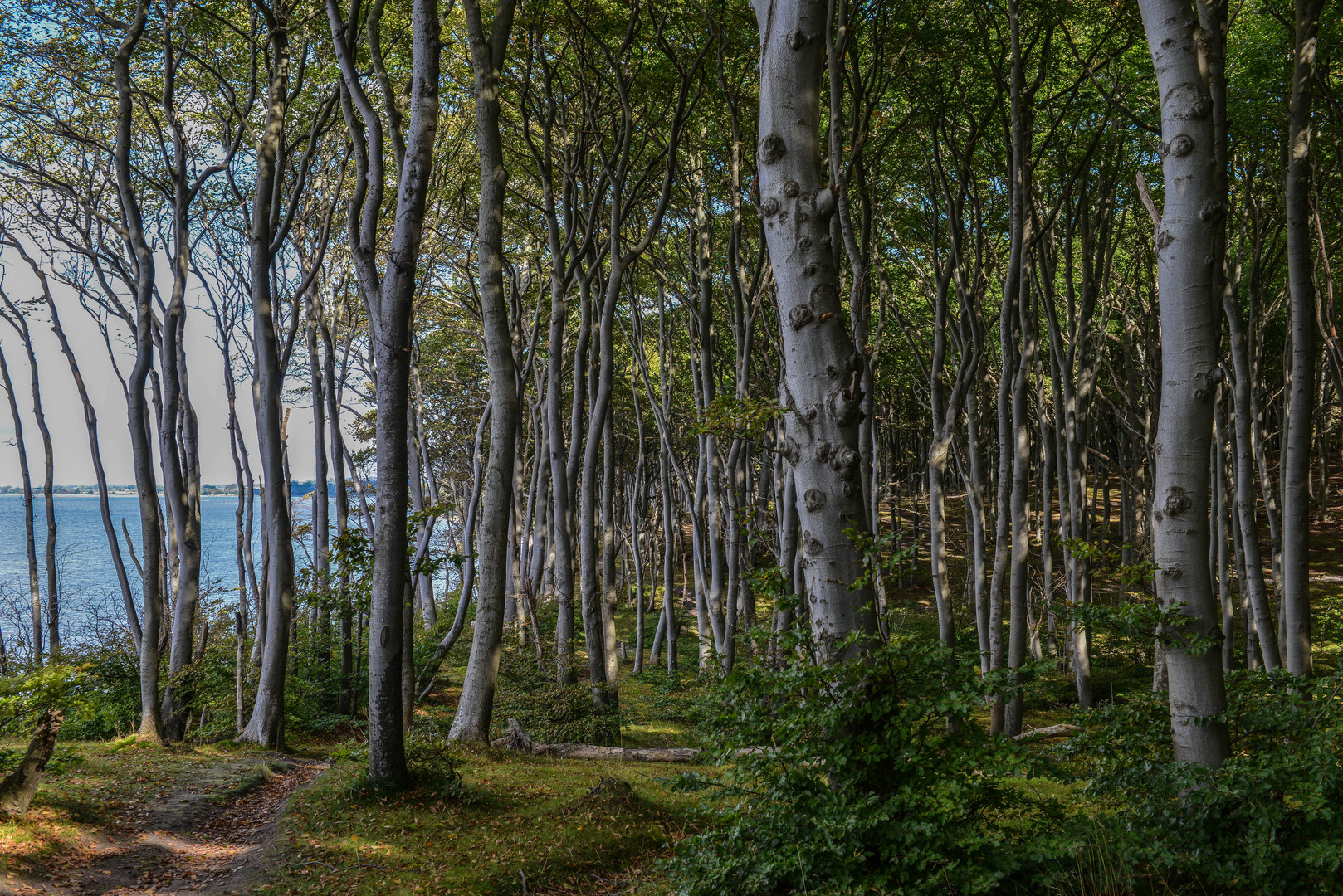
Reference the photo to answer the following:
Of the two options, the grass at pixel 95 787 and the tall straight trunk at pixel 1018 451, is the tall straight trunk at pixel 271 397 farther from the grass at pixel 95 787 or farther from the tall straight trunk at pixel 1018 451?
the tall straight trunk at pixel 1018 451

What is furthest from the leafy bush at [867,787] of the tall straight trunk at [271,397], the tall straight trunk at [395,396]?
the tall straight trunk at [271,397]

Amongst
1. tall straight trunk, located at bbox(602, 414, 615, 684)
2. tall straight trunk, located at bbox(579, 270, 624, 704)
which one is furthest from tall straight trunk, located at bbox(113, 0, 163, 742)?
tall straight trunk, located at bbox(602, 414, 615, 684)

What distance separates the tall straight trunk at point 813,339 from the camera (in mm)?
3627

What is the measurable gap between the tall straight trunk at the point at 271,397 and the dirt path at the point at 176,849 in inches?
92.2

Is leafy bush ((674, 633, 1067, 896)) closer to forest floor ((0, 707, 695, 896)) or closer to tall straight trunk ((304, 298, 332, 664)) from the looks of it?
forest floor ((0, 707, 695, 896))

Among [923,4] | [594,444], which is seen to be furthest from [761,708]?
[923,4]

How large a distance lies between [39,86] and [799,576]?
13.5m

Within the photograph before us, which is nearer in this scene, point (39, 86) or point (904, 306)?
point (39, 86)

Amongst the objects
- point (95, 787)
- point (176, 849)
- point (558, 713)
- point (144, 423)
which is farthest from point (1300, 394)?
point (144, 423)

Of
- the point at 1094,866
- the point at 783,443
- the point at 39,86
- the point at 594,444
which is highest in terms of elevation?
the point at 39,86

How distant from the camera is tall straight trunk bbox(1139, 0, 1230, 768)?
138 inches

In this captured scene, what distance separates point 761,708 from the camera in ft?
11.5

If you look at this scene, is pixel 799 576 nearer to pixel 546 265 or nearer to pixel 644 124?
pixel 644 124

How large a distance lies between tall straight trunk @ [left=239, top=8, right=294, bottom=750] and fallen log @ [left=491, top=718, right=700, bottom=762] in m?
3.22
